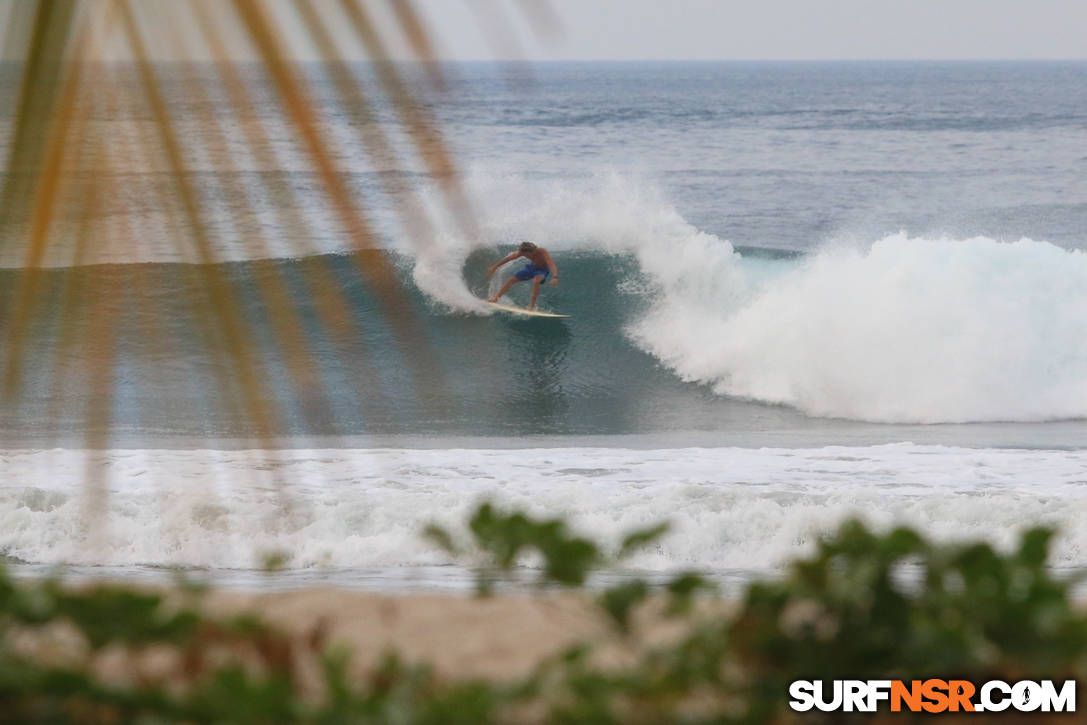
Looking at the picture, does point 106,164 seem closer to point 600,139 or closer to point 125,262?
point 125,262

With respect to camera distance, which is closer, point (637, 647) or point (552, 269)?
point (637, 647)

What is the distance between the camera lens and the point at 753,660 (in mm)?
1066

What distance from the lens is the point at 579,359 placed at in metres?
11.7

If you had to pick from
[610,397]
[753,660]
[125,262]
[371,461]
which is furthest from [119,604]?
[610,397]

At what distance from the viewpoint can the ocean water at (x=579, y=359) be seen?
53 cm

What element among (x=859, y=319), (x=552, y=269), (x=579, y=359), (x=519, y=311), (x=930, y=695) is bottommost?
(x=930, y=695)

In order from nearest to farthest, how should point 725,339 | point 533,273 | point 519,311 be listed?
point 725,339 < point 519,311 < point 533,273

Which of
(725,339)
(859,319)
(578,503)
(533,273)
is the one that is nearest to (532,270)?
(533,273)

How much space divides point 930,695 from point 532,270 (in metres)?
11.5

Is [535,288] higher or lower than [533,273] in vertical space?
lower

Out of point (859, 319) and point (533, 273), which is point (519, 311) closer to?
point (533, 273)

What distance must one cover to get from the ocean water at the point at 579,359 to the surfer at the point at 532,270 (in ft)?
0.57

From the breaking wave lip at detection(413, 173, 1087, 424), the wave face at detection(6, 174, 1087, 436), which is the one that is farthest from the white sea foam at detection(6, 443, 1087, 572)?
the breaking wave lip at detection(413, 173, 1087, 424)

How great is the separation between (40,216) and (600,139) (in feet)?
83.4
